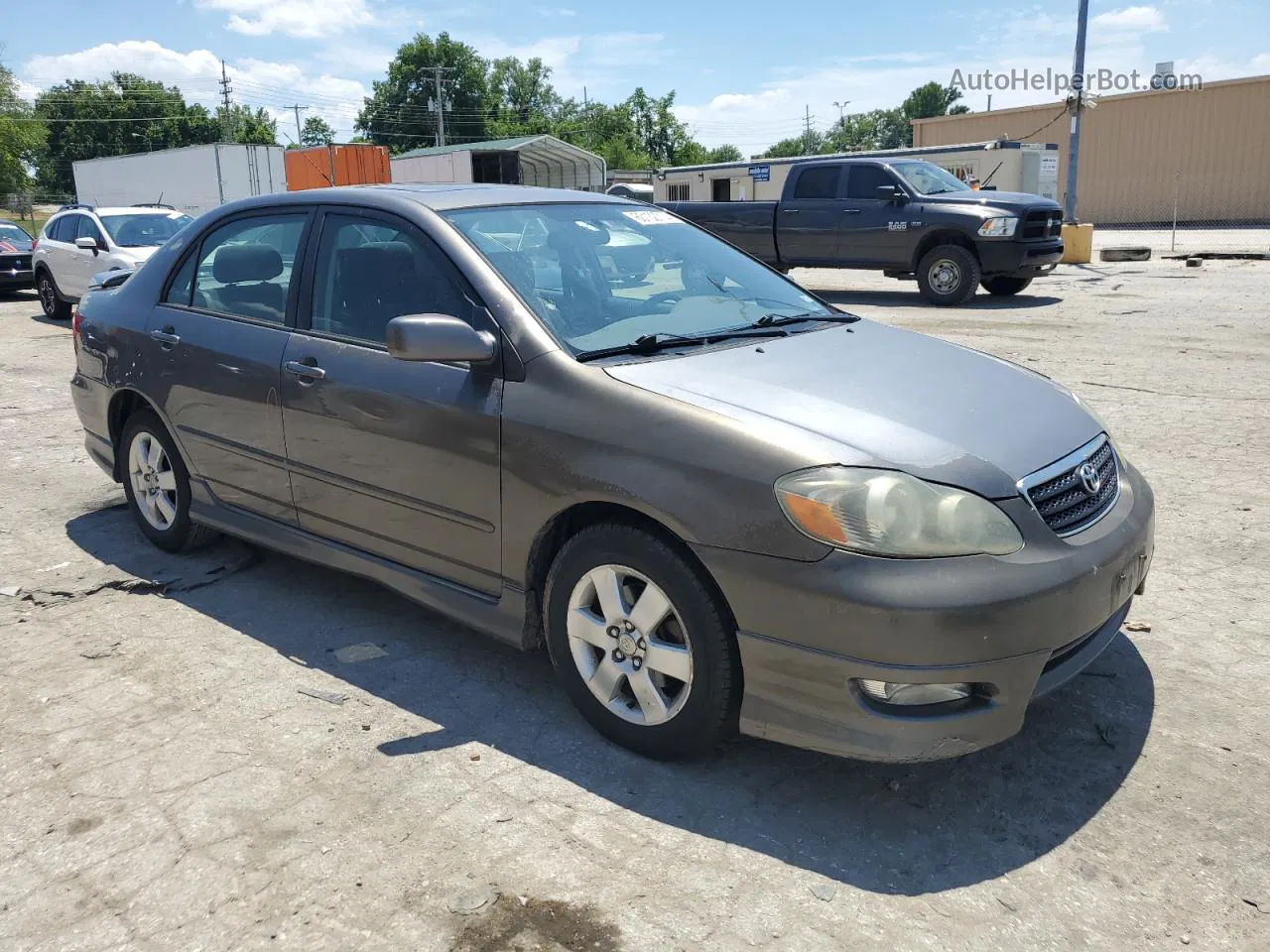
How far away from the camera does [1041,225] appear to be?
14.2 metres

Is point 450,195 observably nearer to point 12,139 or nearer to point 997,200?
point 997,200

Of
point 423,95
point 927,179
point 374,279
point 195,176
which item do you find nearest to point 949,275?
point 927,179

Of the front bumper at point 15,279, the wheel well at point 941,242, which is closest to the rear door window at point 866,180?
the wheel well at point 941,242

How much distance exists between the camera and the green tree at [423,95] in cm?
9812

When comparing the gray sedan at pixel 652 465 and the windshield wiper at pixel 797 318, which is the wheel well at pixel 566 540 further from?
the windshield wiper at pixel 797 318

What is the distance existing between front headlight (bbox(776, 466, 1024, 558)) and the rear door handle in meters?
1.97

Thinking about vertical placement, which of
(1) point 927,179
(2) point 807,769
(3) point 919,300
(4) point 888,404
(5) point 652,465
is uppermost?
(1) point 927,179

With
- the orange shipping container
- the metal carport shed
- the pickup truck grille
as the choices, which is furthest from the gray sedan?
the metal carport shed

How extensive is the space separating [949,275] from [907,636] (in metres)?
13.0

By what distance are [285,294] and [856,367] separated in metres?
2.27

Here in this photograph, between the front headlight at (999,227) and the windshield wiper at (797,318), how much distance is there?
1075 centimetres

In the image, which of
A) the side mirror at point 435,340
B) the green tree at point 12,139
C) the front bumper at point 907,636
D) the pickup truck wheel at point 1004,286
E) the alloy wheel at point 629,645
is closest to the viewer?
the front bumper at point 907,636

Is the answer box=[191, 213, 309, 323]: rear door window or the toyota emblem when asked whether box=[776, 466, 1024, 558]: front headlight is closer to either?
the toyota emblem

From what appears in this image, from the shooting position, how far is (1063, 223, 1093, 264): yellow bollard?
2053 centimetres
